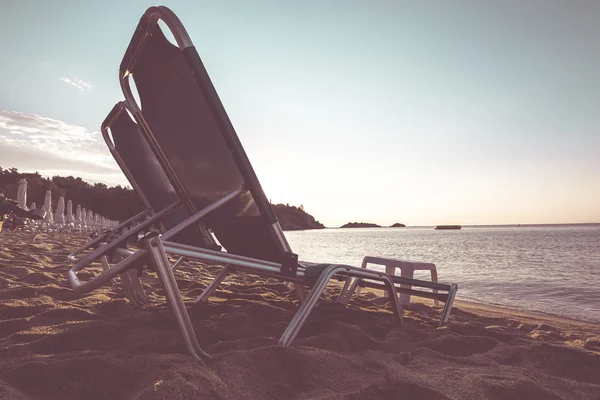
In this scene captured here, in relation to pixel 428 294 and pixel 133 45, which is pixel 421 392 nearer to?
pixel 428 294

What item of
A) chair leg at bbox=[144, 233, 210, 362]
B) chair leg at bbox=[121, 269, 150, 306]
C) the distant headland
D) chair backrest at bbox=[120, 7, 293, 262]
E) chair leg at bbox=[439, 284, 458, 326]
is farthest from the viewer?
the distant headland

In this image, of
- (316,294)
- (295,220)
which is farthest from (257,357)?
(295,220)

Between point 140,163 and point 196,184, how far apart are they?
1.13 m

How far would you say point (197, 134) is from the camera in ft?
7.22

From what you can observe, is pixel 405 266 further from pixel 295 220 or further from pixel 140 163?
pixel 295 220

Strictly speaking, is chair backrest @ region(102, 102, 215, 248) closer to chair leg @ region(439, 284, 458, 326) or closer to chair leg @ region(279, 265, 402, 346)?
chair leg @ region(279, 265, 402, 346)

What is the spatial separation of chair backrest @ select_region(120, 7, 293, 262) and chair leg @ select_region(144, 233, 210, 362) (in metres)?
0.56

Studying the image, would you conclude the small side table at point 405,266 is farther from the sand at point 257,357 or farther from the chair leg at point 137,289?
the chair leg at point 137,289

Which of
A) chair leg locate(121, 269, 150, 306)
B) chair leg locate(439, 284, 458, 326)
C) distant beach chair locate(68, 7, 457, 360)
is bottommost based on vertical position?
chair leg locate(439, 284, 458, 326)

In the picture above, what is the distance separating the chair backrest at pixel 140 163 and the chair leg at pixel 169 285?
1.66 metres

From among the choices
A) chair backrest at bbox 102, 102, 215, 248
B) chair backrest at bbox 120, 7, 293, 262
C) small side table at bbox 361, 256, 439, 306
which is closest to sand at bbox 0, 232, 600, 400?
chair backrest at bbox 120, 7, 293, 262

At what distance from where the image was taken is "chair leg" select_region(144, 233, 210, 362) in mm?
1666

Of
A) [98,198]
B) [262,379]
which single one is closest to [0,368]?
[262,379]

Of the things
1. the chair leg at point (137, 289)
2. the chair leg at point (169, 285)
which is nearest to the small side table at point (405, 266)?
the chair leg at point (137, 289)
